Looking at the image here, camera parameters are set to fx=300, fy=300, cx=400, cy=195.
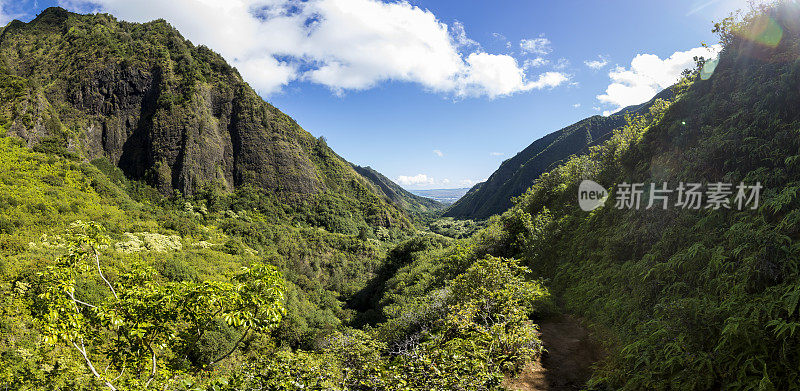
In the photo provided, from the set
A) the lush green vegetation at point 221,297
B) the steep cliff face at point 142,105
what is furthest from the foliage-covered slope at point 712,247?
the steep cliff face at point 142,105

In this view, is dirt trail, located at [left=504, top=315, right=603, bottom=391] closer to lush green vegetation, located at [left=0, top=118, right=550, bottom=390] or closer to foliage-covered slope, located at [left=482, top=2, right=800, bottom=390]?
lush green vegetation, located at [left=0, top=118, right=550, bottom=390]

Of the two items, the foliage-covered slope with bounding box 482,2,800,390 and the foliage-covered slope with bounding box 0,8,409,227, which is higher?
the foliage-covered slope with bounding box 0,8,409,227

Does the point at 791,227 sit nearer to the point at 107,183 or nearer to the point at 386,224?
the point at 107,183

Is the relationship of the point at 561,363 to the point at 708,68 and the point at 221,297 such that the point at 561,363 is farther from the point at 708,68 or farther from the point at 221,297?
the point at 708,68

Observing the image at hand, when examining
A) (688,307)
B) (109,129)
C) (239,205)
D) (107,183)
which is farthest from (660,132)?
(109,129)

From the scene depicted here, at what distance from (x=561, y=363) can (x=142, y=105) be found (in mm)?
126284

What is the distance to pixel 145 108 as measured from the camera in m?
95.1

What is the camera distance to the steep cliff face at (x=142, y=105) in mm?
77125

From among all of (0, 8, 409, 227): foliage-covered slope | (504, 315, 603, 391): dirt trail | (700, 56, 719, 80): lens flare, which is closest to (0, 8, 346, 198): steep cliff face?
(0, 8, 409, 227): foliage-covered slope

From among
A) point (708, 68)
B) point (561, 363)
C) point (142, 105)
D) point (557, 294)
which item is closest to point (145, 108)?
point (142, 105)

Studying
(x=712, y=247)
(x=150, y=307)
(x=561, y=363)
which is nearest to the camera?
(x=150, y=307)

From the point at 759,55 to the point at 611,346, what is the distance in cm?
991

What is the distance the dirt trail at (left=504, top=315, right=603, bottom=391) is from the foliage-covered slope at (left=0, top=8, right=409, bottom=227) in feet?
323

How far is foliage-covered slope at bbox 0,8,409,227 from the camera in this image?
75812mm
